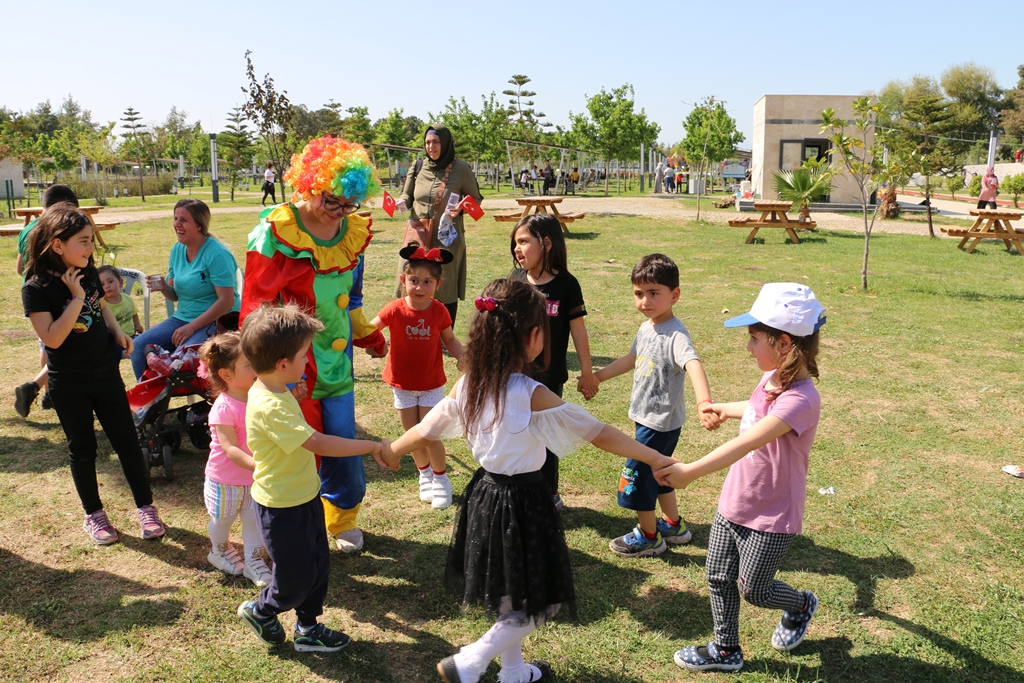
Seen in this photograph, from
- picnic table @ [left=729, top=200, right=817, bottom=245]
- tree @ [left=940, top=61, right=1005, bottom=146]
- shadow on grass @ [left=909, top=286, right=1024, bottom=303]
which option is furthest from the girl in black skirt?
tree @ [left=940, top=61, right=1005, bottom=146]

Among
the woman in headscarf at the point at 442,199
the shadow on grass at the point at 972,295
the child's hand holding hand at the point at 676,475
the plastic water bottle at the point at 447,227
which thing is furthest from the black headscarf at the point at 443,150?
the shadow on grass at the point at 972,295

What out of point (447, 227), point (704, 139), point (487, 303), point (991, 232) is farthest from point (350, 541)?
point (704, 139)

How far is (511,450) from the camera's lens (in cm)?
272

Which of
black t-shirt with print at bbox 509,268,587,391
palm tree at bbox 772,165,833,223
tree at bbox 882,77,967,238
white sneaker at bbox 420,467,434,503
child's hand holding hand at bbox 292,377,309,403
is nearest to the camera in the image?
child's hand holding hand at bbox 292,377,309,403

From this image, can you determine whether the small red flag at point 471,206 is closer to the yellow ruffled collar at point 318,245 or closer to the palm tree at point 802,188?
the yellow ruffled collar at point 318,245

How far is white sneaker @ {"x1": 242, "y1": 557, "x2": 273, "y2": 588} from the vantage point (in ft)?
12.0

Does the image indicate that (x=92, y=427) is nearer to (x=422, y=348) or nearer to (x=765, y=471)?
(x=422, y=348)

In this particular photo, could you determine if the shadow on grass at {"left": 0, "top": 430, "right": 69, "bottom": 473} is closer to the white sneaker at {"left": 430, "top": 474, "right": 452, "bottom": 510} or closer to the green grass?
the green grass

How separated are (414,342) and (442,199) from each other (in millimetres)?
2856

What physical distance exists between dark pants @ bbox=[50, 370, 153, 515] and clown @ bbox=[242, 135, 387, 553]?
40.8 inches

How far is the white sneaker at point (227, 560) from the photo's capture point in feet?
12.5

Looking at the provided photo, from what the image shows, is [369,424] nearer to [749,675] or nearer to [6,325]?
[749,675]

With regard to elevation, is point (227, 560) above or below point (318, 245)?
below

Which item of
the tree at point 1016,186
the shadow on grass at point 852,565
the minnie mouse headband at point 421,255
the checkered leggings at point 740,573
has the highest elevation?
the tree at point 1016,186
